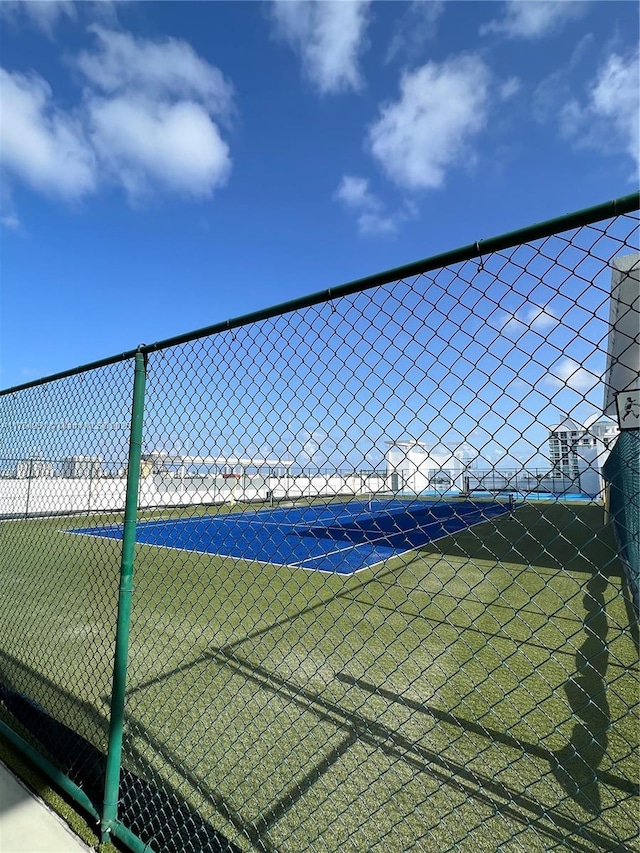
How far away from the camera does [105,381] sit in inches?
88.0

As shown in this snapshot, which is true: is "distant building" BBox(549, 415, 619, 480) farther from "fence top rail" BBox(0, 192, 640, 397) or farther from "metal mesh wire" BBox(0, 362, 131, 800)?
"metal mesh wire" BBox(0, 362, 131, 800)

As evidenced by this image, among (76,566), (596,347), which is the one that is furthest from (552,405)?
(76,566)

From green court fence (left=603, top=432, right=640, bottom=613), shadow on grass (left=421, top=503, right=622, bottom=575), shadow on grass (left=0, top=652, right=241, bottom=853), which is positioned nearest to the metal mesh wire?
shadow on grass (left=0, top=652, right=241, bottom=853)

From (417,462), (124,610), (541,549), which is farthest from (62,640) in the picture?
(541,549)

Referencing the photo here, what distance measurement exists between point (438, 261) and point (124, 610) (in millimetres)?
1797

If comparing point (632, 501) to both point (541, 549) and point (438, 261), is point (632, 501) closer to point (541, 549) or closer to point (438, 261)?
point (438, 261)

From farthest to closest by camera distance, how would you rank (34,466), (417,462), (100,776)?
(34,466) → (100,776) → (417,462)

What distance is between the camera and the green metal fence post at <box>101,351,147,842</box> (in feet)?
5.41

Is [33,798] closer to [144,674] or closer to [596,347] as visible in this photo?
[144,674]

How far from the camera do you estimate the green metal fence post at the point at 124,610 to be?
5.41ft

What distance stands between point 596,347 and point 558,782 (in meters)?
2.17

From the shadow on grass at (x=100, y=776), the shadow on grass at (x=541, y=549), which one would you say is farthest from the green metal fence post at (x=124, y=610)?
the shadow on grass at (x=541, y=549)

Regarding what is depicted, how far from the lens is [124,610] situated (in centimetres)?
177

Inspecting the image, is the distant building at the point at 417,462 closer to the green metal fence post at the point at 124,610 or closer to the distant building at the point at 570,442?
the distant building at the point at 570,442
